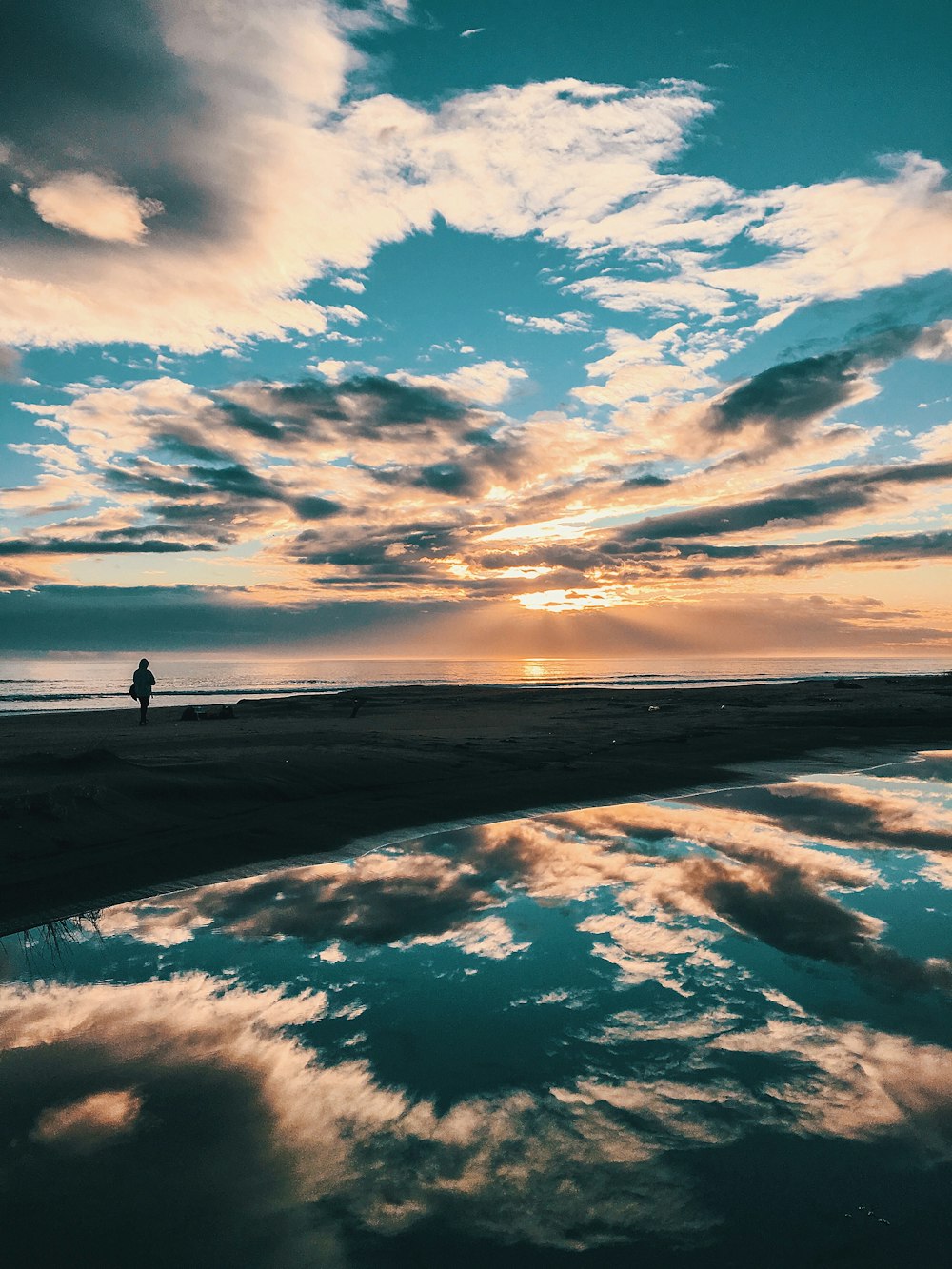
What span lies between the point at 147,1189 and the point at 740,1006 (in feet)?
10.9

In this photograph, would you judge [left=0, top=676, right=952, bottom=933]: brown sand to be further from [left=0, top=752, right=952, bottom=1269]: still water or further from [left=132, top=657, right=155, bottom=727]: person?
[left=0, top=752, right=952, bottom=1269]: still water

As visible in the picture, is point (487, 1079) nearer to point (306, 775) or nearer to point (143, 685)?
point (306, 775)

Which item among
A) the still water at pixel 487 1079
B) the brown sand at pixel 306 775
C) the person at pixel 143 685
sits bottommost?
the still water at pixel 487 1079

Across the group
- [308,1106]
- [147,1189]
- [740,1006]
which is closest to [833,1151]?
[740,1006]

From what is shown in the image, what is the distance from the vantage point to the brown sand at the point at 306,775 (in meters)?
8.00

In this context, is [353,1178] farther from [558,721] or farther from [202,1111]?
[558,721]

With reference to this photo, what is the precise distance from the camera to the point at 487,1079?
12.3 ft

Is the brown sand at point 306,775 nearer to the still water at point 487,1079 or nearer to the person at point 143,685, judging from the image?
the person at point 143,685

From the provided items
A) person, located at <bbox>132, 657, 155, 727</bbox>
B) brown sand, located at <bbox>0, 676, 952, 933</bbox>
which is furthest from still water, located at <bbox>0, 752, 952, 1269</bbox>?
person, located at <bbox>132, 657, 155, 727</bbox>

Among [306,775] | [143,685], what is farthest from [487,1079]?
[143,685]

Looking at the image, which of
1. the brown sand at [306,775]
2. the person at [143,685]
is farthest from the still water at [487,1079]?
the person at [143,685]

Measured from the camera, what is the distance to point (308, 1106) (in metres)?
3.54

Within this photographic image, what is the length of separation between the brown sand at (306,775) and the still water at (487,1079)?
154 centimetres

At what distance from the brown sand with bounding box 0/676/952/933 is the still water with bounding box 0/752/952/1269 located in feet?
5.06
